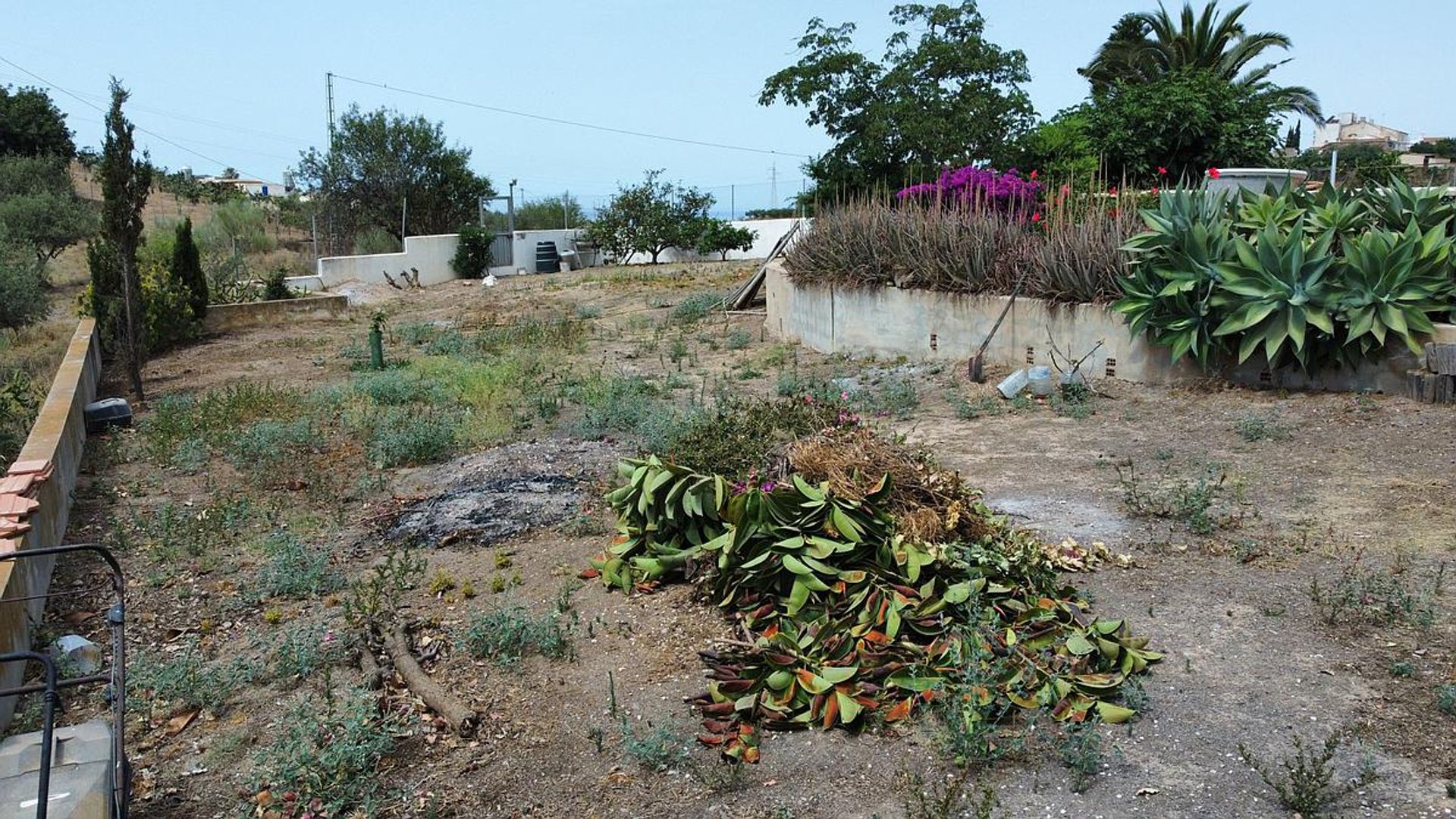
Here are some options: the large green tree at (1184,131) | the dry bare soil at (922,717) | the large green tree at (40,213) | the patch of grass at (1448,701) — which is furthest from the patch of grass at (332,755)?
the large green tree at (40,213)

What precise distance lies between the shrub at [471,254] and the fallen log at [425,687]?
23712mm

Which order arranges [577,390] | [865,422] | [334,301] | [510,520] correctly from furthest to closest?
[334,301], [577,390], [865,422], [510,520]

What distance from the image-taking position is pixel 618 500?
538 centimetres

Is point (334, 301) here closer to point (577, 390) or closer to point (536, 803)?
point (577, 390)

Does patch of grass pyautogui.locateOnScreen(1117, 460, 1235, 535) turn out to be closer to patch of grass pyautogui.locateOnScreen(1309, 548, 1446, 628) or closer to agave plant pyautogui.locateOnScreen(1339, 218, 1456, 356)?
patch of grass pyautogui.locateOnScreen(1309, 548, 1446, 628)

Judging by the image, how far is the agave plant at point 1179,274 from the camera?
342 inches

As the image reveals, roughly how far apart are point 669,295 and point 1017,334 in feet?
32.8

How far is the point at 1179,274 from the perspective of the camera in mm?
8750

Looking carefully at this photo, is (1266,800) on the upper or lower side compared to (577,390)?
lower

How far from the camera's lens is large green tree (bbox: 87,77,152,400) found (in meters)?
11.4

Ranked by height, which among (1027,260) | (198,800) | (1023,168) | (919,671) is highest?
(1023,168)

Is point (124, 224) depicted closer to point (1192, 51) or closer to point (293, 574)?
point (293, 574)

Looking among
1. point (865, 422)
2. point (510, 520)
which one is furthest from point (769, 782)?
point (865, 422)

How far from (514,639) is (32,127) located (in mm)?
38717
